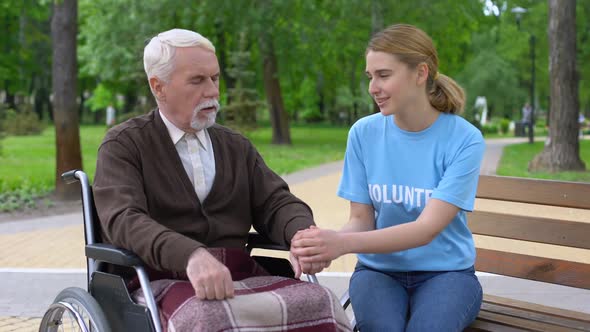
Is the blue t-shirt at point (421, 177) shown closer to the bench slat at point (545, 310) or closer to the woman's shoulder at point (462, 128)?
the woman's shoulder at point (462, 128)

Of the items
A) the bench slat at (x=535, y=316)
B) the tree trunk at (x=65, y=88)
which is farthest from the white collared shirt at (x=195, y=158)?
the tree trunk at (x=65, y=88)

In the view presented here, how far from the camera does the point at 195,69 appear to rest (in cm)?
306

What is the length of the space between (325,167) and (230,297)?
16.4 m

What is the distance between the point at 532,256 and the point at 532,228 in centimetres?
12

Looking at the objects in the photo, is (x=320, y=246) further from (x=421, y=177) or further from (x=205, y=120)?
(x=205, y=120)

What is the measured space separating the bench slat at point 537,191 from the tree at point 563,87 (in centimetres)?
1255

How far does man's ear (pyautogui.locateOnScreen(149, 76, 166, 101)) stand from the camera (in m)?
3.12

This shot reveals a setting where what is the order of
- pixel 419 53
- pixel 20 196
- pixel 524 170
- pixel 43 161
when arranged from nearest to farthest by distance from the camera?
pixel 419 53 → pixel 20 196 → pixel 524 170 → pixel 43 161

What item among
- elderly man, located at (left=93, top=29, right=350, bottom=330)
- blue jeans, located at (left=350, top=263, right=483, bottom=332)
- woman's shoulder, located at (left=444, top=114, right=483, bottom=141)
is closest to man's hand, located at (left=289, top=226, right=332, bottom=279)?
elderly man, located at (left=93, top=29, right=350, bottom=330)

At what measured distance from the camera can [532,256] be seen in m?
3.76

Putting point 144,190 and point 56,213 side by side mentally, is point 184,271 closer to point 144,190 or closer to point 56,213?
point 144,190

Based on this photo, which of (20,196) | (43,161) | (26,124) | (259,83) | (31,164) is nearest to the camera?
(20,196)

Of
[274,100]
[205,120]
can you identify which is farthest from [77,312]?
[274,100]

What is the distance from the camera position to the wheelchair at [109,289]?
9.33 ft
